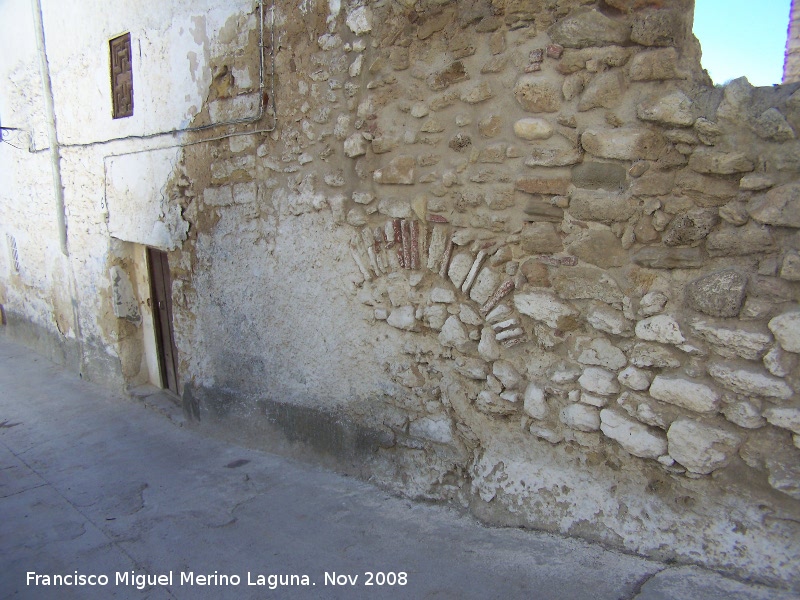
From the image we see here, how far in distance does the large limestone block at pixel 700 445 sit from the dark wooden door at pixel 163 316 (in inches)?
176

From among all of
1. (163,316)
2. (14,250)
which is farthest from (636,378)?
(14,250)

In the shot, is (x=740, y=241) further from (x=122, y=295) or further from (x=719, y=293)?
(x=122, y=295)

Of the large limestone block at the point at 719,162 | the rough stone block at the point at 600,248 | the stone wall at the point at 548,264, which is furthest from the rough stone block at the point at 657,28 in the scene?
the rough stone block at the point at 600,248

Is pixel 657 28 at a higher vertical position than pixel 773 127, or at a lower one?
higher

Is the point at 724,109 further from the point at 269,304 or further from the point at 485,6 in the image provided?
the point at 269,304

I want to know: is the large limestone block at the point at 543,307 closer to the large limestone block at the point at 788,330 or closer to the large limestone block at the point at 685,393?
the large limestone block at the point at 685,393

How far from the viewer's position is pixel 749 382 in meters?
1.80

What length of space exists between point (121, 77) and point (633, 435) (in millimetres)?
4861

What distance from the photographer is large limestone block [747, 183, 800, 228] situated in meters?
1.70

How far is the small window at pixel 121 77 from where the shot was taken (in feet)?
15.0

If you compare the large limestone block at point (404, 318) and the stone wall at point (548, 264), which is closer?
the stone wall at point (548, 264)

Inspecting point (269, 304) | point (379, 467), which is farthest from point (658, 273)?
point (269, 304)

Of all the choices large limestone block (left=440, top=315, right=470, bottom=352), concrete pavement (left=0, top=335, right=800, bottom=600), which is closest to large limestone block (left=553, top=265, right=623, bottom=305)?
large limestone block (left=440, top=315, right=470, bottom=352)

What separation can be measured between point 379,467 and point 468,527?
688mm
